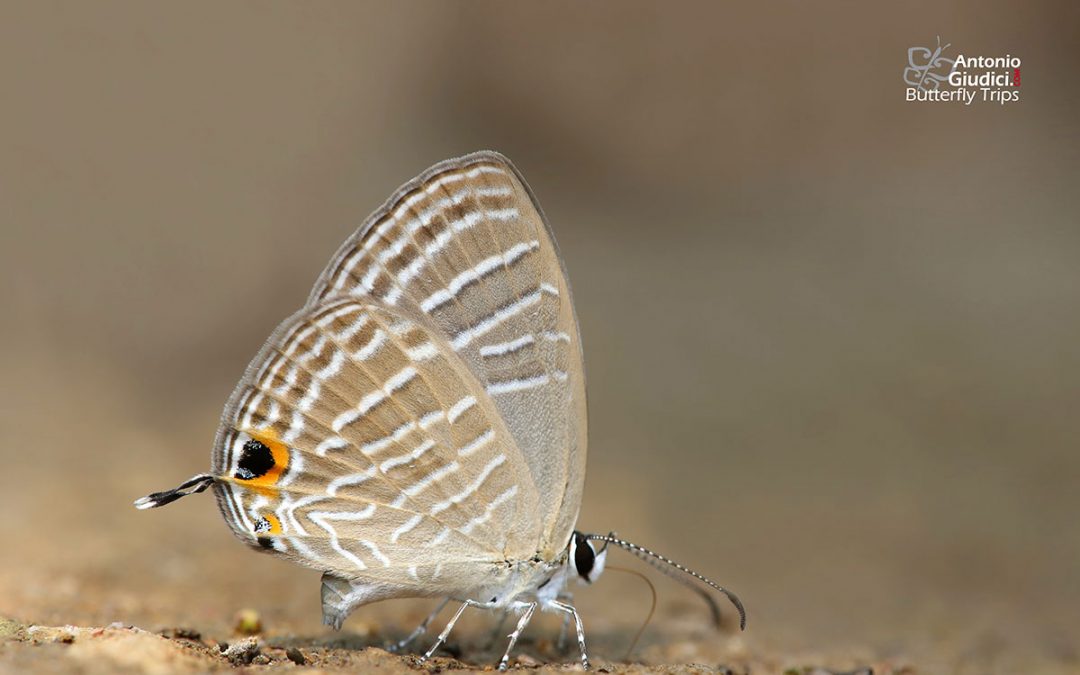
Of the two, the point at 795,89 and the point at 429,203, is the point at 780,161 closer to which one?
the point at 795,89

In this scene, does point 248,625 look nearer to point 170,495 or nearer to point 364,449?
point 170,495

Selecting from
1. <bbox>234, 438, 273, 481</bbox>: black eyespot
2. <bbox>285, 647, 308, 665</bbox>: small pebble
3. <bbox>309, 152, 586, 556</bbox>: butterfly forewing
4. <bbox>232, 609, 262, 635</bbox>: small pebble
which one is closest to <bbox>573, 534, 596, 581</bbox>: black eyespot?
<bbox>309, 152, 586, 556</bbox>: butterfly forewing

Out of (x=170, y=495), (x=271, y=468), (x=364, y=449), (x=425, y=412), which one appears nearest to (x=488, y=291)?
(x=425, y=412)

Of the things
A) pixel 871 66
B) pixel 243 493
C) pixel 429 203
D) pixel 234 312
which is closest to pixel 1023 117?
pixel 871 66

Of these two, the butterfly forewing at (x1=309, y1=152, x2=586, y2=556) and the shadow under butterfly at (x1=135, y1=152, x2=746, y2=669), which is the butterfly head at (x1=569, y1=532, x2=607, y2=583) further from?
the butterfly forewing at (x1=309, y1=152, x2=586, y2=556)

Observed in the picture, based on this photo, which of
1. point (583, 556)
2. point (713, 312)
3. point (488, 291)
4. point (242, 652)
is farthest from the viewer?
point (713, 312)

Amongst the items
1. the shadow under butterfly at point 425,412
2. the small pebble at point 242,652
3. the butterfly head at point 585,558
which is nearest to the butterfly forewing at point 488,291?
the shadow under butterfly at point 425,412

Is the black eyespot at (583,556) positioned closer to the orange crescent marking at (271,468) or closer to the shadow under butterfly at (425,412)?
the shadow under butterfly at (425,412)

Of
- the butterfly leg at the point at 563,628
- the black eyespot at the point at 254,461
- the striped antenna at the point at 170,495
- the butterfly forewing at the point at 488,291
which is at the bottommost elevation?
the butterfly leg at the point at 563,628
